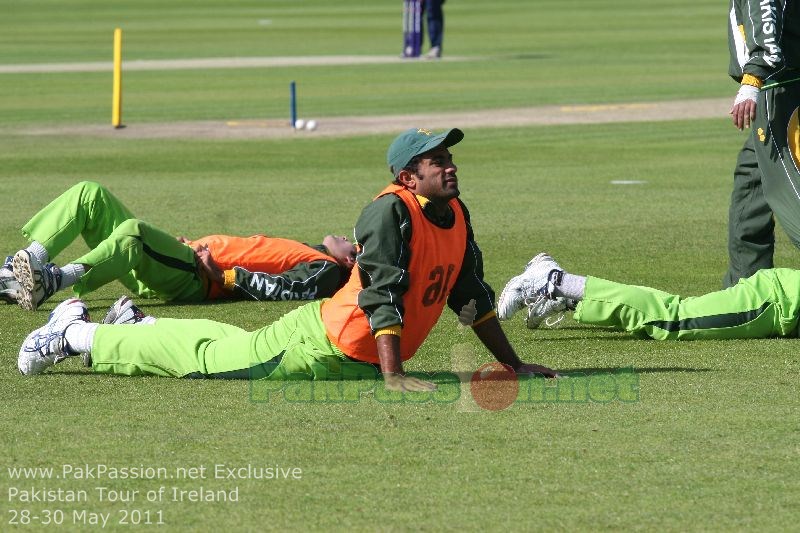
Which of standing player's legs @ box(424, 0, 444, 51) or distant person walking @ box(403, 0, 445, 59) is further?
distant person walking @ box(403, 0, 445, 59)

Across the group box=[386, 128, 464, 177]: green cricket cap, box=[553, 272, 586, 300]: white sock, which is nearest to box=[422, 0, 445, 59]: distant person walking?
box=[553, 272, 586, 300]: white sock

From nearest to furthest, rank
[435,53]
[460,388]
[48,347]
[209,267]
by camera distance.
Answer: [460,388] < [48,347] < [209,267] < [435,53]

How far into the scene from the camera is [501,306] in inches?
349

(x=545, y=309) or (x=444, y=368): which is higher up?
(x=545, y=309)

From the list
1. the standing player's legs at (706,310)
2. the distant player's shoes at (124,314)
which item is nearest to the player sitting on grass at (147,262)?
the distant player's shoes at (124,314)

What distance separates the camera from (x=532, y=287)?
28.7ft

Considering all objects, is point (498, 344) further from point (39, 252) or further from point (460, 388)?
point (39, 252)

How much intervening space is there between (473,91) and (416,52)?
36.2 ft

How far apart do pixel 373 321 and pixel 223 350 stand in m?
0.93

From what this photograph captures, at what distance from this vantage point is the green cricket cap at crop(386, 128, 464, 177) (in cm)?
701

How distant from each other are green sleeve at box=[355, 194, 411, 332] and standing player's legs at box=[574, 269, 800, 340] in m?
1.80

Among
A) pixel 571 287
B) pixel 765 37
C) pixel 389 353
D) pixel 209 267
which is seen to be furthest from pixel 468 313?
pixel 209 267

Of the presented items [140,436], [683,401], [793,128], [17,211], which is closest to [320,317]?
[140,436]

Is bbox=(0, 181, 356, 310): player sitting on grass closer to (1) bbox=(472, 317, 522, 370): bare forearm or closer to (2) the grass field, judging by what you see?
(2) the grass field
